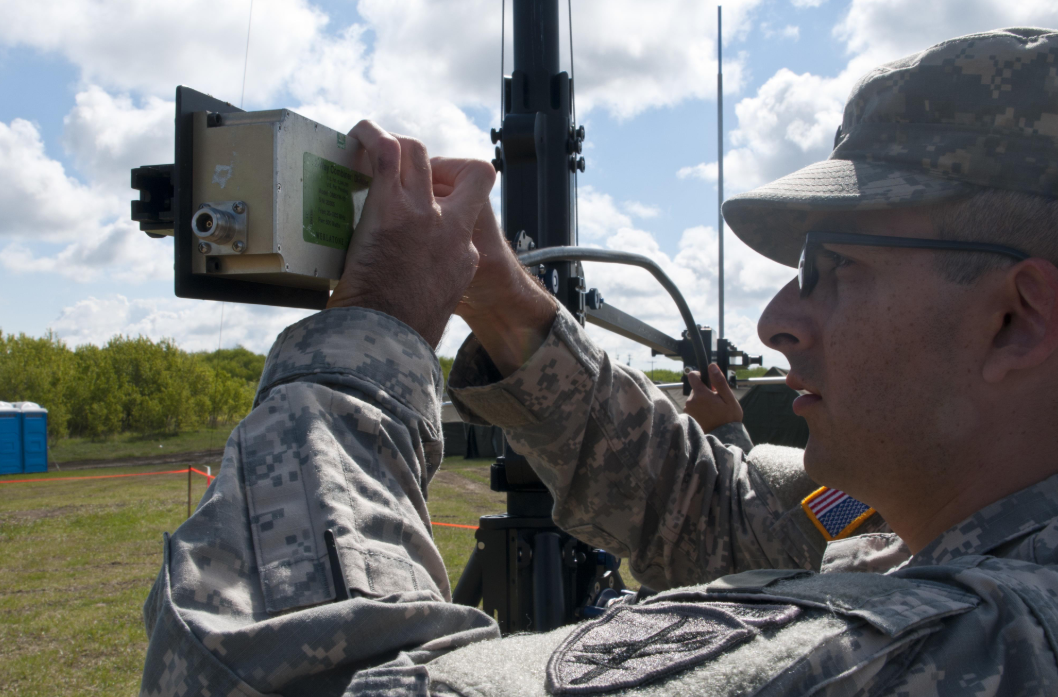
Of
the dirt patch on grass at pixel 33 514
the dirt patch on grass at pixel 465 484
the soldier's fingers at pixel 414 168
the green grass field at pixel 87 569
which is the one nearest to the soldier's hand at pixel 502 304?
the soldier's fingers at pixel 414 168

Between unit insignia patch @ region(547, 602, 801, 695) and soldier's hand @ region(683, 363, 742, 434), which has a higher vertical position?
soldier's hand @ region(683, 363, 742, 434)

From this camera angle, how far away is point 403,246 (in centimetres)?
126

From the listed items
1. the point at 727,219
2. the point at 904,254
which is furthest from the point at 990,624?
the point at 727,219

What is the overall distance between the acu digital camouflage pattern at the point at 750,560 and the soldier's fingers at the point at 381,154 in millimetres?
621

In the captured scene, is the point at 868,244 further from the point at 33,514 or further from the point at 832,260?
the point at 33,514

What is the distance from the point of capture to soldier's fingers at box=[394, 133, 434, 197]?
1278 millimetres

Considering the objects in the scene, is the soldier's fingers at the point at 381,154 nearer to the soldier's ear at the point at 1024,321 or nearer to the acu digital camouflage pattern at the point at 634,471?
the acu digital camouflage pattern at the point at 634,471

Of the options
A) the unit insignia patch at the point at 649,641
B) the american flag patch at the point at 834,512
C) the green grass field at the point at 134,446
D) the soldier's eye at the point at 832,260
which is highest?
the soldier's eye at the point at 832,260

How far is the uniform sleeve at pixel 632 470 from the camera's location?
1804 millimetres

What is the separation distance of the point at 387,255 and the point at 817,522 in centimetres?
122

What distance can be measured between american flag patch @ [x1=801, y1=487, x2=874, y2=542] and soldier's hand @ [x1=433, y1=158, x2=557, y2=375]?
77cm

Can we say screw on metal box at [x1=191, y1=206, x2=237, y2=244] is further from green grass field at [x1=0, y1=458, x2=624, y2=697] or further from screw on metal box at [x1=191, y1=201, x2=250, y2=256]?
green grass field at [x1=0, y1=458, x2=624, y2=697]

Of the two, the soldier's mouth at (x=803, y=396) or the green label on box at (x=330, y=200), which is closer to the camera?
A: the green label on box at (x=330, y=200)

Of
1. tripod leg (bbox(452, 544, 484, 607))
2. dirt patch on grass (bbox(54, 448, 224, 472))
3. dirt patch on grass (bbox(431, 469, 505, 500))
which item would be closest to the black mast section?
tripod leg (bbox(452, 544, 484, 607))
